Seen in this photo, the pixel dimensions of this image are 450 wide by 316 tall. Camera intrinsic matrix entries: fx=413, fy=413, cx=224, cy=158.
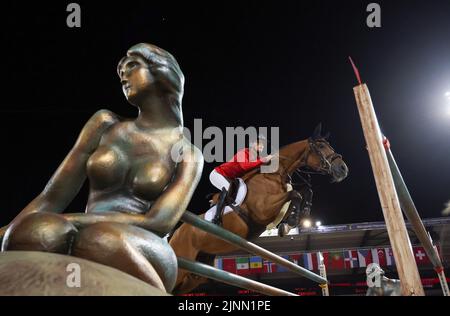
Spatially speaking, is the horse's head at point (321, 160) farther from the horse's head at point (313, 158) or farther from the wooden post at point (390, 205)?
the wooden post at point (390, 205)

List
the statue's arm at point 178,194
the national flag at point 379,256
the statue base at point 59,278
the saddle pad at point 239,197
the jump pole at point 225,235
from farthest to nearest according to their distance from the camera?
the national flag at point 379,256 → the saddle pad at point 239,197 → the jump pole at point 225,235 → the statue's arm at point 178,194 → the statue base at point 59,278

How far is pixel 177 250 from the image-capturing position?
15.6 ft

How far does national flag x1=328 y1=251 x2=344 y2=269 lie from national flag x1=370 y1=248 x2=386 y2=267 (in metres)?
0.90

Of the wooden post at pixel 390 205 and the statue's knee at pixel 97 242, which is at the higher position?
the wooden post at pixel 390 205

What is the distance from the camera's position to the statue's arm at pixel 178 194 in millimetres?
1293

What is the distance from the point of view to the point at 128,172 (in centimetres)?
142

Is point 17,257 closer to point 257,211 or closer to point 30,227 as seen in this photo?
point 30,227

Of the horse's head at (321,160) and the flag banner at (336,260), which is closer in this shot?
the horse's head at (321,160)

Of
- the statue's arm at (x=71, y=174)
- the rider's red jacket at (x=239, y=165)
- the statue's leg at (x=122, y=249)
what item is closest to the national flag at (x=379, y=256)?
the rider's red jacket at (x=239, y=165)

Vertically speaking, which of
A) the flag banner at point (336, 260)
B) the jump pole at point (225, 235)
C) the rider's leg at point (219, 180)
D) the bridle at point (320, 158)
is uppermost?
the flag banner at point (336, 260)

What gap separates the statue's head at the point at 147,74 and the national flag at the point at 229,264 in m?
11.1

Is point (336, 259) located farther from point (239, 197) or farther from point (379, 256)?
point (239, 197)

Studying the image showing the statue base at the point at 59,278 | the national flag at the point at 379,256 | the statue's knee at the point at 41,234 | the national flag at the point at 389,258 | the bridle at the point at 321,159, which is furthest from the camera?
the national flag at the point at 379,256
